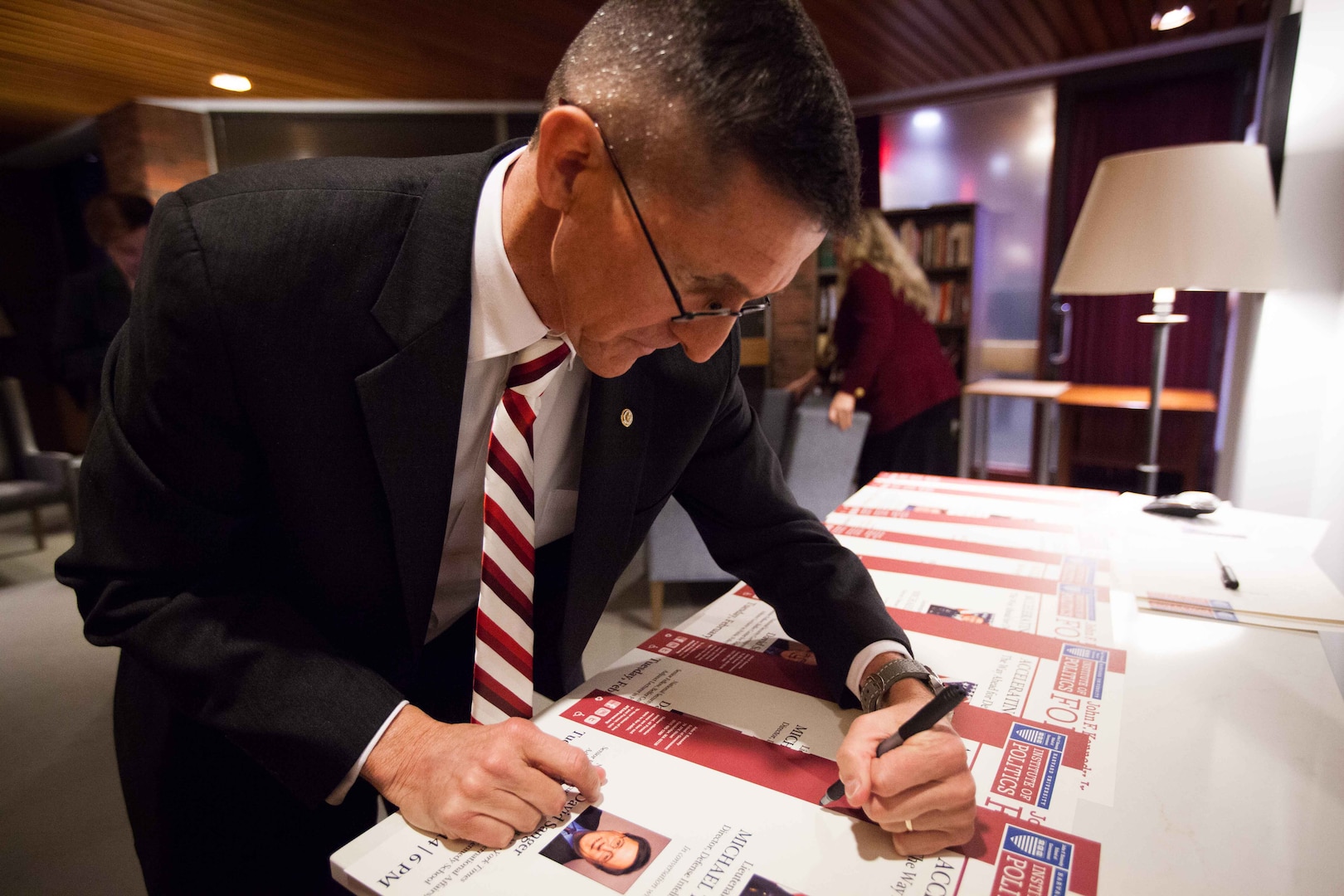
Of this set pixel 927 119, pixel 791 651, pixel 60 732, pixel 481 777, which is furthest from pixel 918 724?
pixel 927 119

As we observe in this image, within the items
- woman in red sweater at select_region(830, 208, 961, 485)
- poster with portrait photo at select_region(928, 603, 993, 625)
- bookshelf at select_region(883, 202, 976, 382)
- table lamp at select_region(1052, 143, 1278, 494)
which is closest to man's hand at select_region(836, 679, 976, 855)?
poster with portrait photo at select_region(928, 603, 993, 625)

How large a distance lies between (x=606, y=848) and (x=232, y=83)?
230 inches

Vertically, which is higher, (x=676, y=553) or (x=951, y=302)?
(x=951, y=302)

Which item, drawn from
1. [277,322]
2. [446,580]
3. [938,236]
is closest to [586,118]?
[277,322]

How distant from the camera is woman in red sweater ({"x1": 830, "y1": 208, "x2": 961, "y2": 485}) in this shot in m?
3.27

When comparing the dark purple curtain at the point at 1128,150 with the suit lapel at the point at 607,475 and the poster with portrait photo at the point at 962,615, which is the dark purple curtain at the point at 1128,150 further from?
the suit lapel at the point at 607,475

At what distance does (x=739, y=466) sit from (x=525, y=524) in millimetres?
329

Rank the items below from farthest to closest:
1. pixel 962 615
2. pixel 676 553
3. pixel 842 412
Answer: pixel 842 412, pixel 676 553, pixel 962 615

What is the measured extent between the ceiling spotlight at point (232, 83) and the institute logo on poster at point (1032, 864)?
230 inches

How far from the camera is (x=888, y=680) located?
81cm

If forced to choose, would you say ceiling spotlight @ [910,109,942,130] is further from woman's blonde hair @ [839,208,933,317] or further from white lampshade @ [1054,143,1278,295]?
white lampshade @ [1054,143,1278,295]

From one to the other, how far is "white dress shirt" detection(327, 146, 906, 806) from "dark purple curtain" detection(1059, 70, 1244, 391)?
4.97 meters

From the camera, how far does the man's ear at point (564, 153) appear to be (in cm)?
71

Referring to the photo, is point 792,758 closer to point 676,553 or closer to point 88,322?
point 676,553
